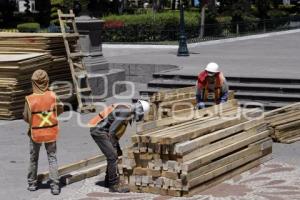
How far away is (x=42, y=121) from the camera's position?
791 centimetres

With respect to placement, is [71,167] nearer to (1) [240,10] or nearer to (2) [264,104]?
(2) [264,104]

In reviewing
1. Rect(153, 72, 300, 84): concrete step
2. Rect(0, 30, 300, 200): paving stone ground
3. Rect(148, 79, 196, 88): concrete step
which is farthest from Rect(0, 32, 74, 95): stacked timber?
Rect(153, 72, 300, 84): concrete step

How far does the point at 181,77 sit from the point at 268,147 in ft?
21.7

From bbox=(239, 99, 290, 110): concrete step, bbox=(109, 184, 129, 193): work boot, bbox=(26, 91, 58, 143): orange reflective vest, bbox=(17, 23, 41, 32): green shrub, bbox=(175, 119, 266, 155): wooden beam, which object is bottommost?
bbox=(109, 184, 129, 193): work boot

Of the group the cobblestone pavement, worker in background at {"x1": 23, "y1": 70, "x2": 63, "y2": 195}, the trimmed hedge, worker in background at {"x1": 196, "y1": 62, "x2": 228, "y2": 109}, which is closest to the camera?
the cobblestone pavement

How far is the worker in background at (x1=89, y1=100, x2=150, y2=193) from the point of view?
7637 mm

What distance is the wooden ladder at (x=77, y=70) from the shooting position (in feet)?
47.6

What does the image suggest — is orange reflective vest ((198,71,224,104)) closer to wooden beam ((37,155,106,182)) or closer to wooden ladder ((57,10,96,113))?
wooden beam ((37,155,106,182))

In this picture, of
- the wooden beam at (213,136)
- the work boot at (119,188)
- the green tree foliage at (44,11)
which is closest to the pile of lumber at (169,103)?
the wooden beam at (213,136)

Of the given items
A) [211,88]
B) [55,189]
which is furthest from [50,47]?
[55,189]

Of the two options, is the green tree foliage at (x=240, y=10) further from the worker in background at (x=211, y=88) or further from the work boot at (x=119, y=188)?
the work boot at (x=119, y=188)

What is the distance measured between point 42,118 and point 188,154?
6.40 feet

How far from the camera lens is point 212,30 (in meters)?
33.0

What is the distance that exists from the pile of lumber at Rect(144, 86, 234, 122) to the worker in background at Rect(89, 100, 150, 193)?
3230mm
